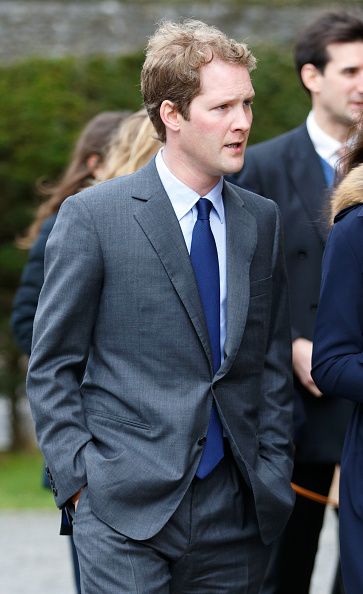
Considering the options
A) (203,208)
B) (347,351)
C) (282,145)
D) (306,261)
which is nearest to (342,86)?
(282,145)

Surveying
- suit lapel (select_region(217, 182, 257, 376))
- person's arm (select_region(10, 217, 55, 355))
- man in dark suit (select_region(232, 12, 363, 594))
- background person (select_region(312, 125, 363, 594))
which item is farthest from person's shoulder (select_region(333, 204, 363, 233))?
person's arm (select_region(10, 217, 55, 355))

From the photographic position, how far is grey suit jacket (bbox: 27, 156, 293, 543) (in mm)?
3768

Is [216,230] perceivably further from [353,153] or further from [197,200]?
[353,153]

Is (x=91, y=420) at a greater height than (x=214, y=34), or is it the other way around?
(x=214, y=34)

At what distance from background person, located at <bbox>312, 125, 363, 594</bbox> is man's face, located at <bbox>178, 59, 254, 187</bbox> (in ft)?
1.20

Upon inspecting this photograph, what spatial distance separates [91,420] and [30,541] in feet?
17.9

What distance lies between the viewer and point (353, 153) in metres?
4.14

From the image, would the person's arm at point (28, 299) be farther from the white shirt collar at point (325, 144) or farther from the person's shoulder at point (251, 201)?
the person's shoulder at point (251, 201)

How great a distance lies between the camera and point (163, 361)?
12.4ft

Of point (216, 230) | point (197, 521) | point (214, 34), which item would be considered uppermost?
point (214, 34)

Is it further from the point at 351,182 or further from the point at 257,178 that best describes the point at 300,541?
the point at 351,182

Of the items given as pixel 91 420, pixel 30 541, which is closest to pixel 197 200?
pixel 91 420

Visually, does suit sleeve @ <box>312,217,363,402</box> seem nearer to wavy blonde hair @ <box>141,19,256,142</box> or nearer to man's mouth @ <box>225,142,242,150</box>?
man's mouth @ <box>225,142,242,150</box>

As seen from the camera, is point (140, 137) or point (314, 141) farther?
point (314, 141)
